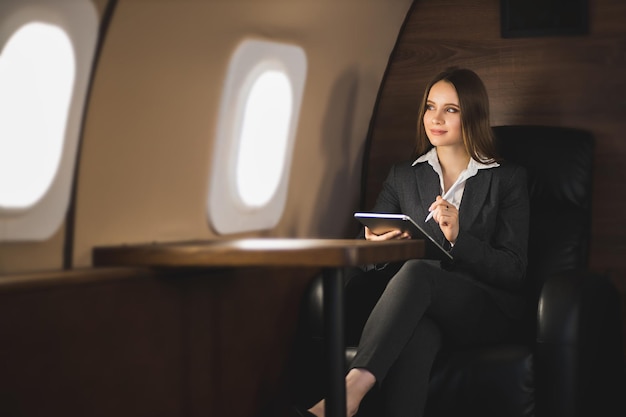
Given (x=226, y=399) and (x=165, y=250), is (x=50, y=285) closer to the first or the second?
(x=165, y=250)

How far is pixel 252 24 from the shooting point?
8.73ft

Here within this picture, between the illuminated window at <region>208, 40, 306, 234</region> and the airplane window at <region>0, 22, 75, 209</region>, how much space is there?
2.13 feet

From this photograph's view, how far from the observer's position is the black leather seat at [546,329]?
254cm

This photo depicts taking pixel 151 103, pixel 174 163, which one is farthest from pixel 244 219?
pixel 151 103

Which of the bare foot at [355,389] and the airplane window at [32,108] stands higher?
the airplane window at [32,108]

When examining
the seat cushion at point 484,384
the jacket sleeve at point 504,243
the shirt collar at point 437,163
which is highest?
the shirt collar at point 437,163

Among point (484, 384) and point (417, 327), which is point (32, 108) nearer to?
point (417, 327)

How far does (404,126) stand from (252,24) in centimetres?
117

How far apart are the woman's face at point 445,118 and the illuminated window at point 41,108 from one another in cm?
124

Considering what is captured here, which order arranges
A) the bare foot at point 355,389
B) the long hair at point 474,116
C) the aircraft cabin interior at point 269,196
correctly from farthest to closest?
the long hair at point 474,116 → the bare foot at point 355,389 → the aircraft cabin interior at point 269,196

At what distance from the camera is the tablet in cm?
249

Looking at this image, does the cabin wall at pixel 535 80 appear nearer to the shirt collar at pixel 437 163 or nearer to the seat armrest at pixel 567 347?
the shirt collar at pixel 437 163

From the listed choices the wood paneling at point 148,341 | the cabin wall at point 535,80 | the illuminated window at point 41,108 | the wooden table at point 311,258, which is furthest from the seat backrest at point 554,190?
the illuminated window at point 41,108

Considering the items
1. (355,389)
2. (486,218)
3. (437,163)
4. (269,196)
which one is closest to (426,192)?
(437,163)
